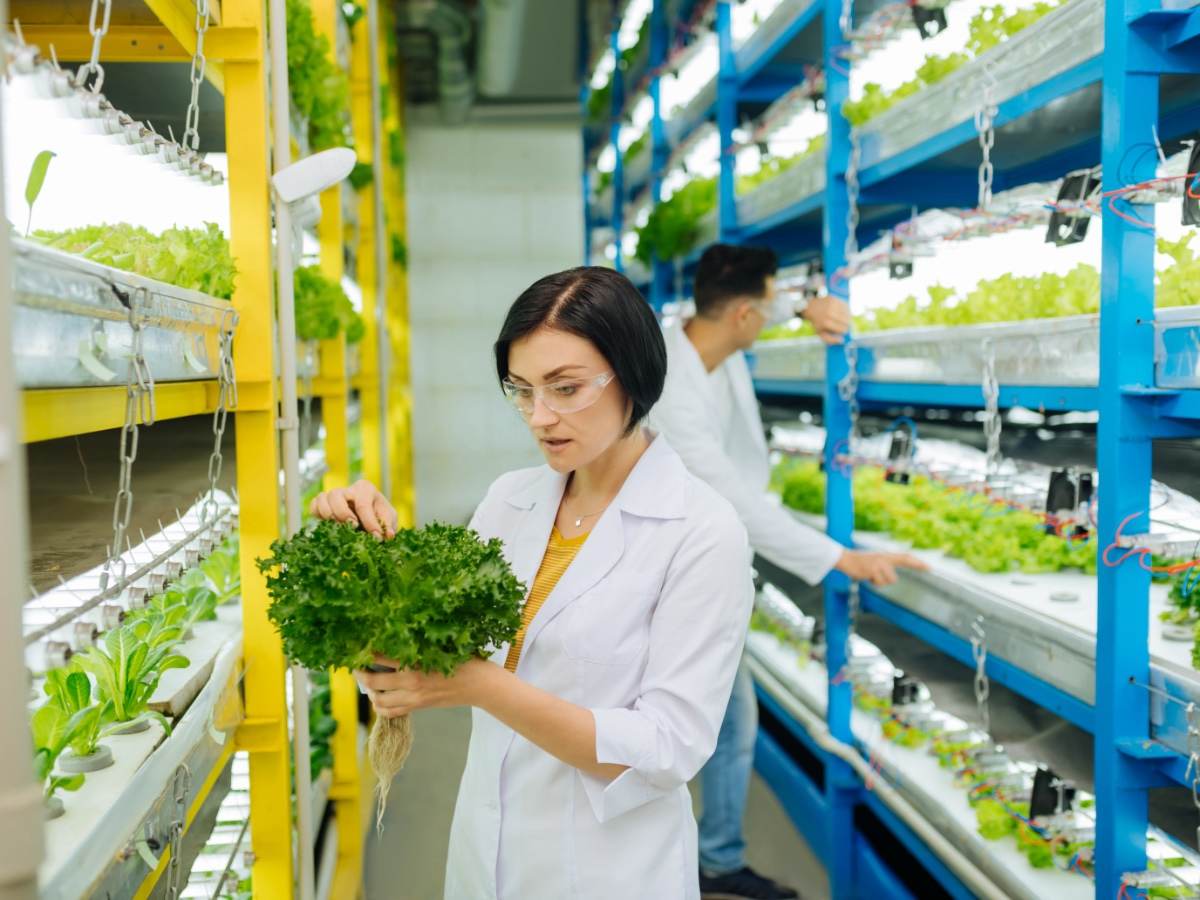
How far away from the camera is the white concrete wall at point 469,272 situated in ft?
33.6

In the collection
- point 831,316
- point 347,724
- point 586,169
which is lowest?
point 347,724

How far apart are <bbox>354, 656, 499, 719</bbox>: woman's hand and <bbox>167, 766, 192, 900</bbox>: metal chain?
486 mm

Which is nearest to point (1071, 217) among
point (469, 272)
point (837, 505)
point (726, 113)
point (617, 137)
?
point (837, 505)

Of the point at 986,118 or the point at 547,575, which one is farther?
the point at 986,118

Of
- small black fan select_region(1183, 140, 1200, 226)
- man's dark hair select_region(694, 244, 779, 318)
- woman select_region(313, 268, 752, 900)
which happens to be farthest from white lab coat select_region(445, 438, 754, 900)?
man's dark hair select_region(694, 244, 779, 318)

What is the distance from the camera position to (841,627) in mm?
3812

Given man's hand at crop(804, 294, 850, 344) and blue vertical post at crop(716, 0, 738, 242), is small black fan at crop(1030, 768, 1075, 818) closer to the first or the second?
man's hand at crop(804, 294, 850, 344)

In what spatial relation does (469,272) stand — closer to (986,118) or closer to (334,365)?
(334,365)

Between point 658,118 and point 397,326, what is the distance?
299cm

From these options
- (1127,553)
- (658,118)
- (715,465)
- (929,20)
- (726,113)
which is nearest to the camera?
(1127,553)

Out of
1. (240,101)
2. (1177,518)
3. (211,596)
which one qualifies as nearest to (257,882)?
(211,596)

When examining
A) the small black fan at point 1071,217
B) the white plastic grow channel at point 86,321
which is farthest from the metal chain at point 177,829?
the small black fan at point 1071,217

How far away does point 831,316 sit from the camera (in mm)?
3613

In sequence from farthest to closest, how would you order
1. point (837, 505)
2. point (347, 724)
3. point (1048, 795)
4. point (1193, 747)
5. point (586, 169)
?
point (586, 169)
point (347, 724)
point (837, 505)
point (1048, 795)
point (1193, 747)
